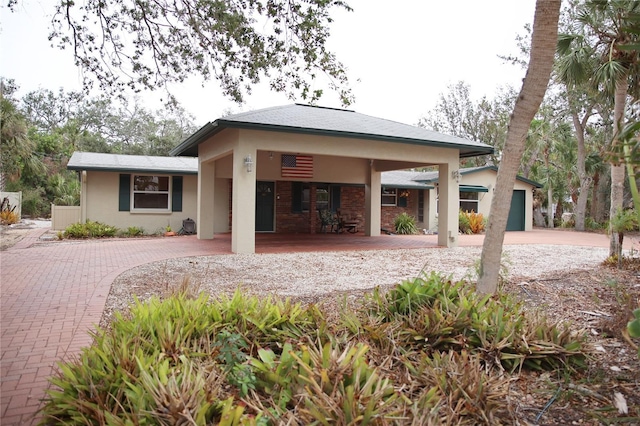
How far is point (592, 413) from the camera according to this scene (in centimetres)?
280

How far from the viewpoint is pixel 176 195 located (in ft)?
59.6

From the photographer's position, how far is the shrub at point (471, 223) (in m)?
21.2

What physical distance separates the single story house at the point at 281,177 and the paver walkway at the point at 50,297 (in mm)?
2480

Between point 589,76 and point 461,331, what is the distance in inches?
358

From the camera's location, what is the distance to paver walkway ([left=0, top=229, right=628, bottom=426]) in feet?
11.4

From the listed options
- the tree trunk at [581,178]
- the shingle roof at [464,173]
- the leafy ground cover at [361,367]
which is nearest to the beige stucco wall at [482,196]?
the shingle roof at [464,173]

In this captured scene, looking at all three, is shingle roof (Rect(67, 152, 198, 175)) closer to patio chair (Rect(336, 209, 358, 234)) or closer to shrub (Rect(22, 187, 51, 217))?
patio chair (Rect(336, 209, 358, 234))

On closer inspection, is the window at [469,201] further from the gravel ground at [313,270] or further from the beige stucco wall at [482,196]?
the gravel ground at [313,270]

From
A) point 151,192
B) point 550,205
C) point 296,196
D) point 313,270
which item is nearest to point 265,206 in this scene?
point 296,196

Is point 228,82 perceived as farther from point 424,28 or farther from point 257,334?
point 257,334

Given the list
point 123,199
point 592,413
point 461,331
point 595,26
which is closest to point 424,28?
point 595,26

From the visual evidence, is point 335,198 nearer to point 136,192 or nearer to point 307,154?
point 307,154

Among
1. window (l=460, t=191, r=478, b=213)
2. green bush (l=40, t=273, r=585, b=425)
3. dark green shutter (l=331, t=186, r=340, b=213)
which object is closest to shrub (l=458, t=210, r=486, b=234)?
window (l=460, t=191, r=478, b=213)

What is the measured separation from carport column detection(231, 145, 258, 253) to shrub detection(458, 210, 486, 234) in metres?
12.8
